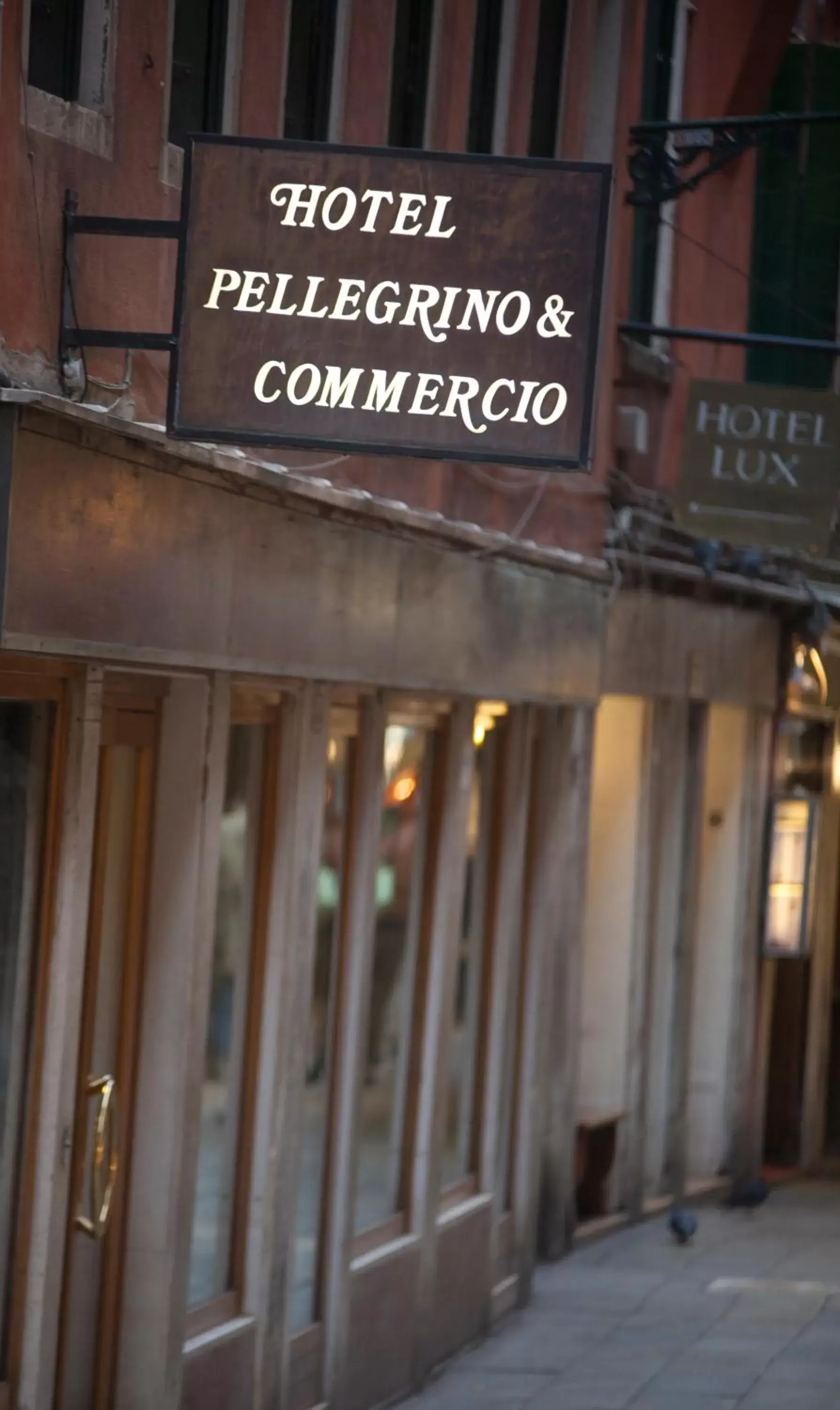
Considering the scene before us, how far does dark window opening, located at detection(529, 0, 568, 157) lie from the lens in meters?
11.5

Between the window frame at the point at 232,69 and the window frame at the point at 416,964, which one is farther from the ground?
the window frame at the point at 232,69

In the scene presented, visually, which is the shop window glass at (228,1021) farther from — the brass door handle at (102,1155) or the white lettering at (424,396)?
the white lettering at (424,396)

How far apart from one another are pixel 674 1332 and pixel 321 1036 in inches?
126

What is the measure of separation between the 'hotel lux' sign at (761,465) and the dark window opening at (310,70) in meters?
3.52

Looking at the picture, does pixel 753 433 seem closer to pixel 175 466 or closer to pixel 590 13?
pixel 590 13

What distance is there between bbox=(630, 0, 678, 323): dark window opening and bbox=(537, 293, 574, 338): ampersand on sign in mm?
7260

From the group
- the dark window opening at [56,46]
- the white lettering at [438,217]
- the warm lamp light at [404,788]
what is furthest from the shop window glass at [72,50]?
the warm lamp light at [404,788]

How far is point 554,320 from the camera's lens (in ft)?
21.4

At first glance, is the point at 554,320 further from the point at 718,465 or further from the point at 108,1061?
the point at 718,465

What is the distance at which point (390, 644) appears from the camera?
9.59 meters

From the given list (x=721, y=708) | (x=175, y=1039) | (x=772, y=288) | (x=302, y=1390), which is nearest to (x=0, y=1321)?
(x=175, y=1039)

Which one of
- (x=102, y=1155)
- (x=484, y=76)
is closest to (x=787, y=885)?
(x=484, y=76)

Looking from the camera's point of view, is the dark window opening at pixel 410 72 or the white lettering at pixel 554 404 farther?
the dark window opening at pixel 410 72

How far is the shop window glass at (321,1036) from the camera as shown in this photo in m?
9.56
